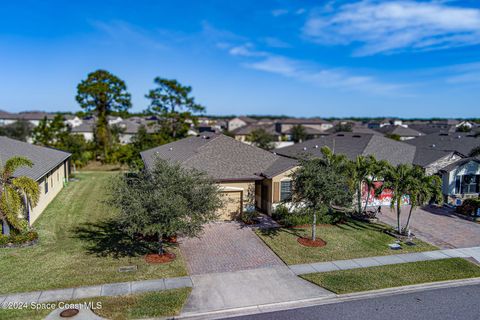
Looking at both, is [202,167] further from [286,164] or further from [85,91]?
[85,91]

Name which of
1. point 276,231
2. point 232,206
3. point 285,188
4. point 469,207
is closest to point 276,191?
point 285,188

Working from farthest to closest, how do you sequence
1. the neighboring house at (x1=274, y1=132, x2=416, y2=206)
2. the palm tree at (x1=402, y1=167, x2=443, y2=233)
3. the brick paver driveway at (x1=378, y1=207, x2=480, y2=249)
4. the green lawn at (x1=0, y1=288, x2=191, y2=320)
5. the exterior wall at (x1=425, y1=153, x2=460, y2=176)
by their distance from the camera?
the neighboring house at (x1=274, y1=132, x2=416, y2=206)
the exterior wall at (x1=425, y1=153, x2=460, y2=176)
the brick paver driveway at (x1=378, y1=207, x2=480, y2=249)
the palm tree at (x1=402, y1=167, x2=443, y2=233)
the green lawn at (x1=0, y1=288, x2=191, y2=320)

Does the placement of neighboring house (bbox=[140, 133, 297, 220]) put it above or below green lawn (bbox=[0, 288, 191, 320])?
above

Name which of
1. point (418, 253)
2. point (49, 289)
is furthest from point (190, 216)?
point (418, 253)

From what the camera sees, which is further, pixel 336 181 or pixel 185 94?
pixel 185 94

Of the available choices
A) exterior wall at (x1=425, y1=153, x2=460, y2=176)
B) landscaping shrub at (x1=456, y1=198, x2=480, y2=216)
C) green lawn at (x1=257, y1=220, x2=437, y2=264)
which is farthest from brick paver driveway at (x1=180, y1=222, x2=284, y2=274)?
exterior wall at (x1=425, y1=153, x2=460, y2=176)

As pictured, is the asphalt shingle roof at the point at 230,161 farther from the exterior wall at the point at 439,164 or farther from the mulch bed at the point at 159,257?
the exterior wall at the point at 439,164

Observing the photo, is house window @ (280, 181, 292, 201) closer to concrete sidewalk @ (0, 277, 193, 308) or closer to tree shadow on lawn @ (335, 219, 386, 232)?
tree shadow on lawn @ (335, 219, 386, 232)
